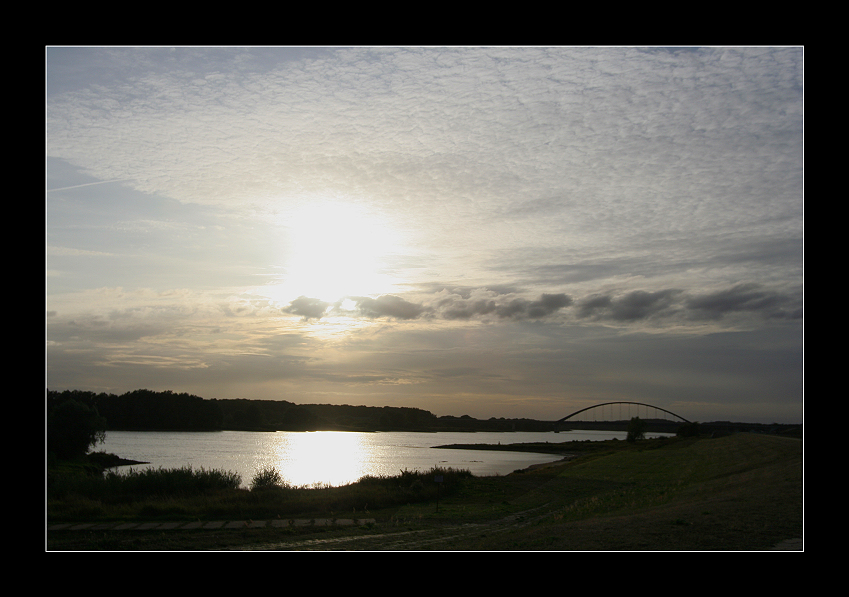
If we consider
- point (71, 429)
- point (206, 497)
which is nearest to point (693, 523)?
point (206, 497)

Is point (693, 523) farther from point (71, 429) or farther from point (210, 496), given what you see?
point (71, 429)

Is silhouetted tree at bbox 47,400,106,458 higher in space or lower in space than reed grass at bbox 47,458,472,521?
lower

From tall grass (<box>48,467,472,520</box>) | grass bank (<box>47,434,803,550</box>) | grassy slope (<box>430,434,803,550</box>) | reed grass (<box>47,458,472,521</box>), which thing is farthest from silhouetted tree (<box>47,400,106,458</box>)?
grassy slope (<box>430,434,803,550</box>)

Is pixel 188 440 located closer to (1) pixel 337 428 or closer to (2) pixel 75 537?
(1) pixel 337 428

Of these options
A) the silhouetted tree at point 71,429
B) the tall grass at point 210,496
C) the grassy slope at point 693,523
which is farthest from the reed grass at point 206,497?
the silhouetted tree at point 71,429

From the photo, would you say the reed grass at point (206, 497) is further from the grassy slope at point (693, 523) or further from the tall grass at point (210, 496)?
the grassy slope at point (693, 523)

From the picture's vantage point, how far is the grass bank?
11422mm

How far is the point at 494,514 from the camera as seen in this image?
2092cm

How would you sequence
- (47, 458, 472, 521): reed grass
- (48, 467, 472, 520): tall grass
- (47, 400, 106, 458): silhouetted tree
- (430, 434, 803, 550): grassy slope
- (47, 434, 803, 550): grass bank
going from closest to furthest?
(430, 434, 803, 550): grassy slope, (47, 434, 803, 550): grass bank, (47, 458, 472, 521): reed grass, (48, 467, 472, 520): tall grass, (47, 400, 106, 458): silhouetted tree

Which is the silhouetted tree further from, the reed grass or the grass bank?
the grass bank

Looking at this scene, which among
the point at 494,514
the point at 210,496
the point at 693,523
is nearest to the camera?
the point at 693,523

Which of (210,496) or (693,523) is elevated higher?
(693,523)

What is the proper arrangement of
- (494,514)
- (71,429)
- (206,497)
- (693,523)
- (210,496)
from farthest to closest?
(71,429) < (210,496) < (206,497) < (494,514) < (693,523)
